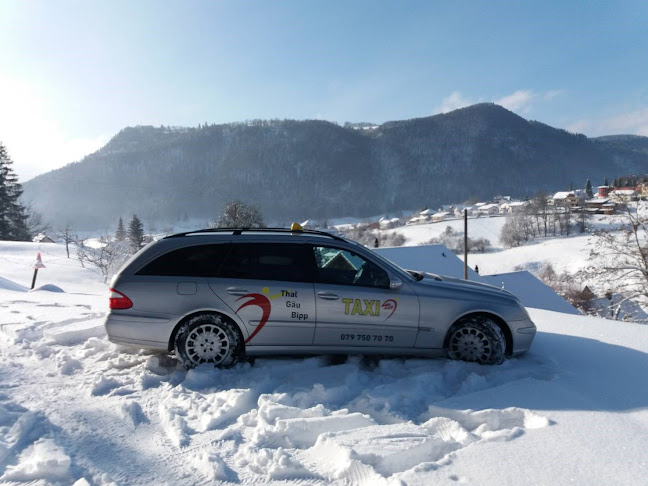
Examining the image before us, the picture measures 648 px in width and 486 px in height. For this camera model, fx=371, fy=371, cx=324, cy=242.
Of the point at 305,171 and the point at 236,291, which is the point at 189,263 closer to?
the point at 236,291

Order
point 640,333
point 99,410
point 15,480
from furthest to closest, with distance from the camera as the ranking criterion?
point 640,333 → point 99,410 → point 15,480

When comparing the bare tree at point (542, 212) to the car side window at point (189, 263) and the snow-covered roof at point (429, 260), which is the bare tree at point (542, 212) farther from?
the car side window at point (189, 263)

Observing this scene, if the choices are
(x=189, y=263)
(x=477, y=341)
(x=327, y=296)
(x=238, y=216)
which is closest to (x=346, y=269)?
(x=327, y=296)

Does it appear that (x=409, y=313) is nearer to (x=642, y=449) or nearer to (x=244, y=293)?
(x=244, y=293)

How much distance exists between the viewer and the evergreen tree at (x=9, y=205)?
46188 mm

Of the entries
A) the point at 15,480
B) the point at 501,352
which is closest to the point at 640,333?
the point at 501,352

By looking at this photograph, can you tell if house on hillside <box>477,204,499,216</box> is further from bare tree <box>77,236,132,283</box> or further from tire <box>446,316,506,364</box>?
tire <box>446,316,506,364</box>

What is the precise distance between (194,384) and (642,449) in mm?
3609

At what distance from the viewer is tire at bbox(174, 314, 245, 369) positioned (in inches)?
159

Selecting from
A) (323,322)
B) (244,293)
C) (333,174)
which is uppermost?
(333,174)

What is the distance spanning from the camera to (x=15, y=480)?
227 cm

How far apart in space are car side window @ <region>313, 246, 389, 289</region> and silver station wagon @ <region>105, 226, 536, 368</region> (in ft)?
0.04

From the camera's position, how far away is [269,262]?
14.0 feet

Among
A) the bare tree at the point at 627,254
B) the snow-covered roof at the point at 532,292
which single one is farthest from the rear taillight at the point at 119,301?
the snow-covered roof at the point at 532,292
